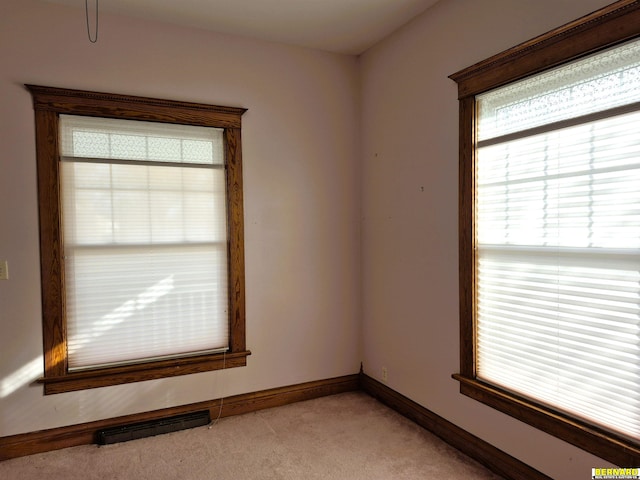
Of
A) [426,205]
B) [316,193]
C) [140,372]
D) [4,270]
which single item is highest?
[316,193]

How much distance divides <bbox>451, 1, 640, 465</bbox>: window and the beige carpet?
0.53m

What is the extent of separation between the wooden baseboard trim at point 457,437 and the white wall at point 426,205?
0.04m

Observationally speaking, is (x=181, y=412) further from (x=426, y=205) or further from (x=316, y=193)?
(x=426, y=205)

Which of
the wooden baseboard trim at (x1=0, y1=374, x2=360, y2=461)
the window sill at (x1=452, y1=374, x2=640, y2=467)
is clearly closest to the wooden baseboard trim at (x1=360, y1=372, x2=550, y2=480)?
the window sill at (x1=452, y1=374, x2=640, y2=467)

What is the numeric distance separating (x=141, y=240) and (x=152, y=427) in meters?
1.29

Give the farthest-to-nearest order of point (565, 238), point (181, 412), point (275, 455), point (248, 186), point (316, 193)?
point (316, 193), point (248, 186), point (181, 412), point (275, 455), point (565, 238)

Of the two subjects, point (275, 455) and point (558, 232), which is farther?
point (275, 455)

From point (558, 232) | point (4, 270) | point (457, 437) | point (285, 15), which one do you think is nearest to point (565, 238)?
point (558, 232)

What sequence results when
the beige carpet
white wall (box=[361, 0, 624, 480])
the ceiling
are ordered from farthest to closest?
1. the ceiling
2. the beige carpet
3. white wall (box=[361, 0, 624, 480])

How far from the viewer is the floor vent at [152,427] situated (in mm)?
2873

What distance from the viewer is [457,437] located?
2725 millimetres

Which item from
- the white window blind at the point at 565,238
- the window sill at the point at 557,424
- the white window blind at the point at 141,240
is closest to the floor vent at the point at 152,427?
the white window blind at the point at 141,240

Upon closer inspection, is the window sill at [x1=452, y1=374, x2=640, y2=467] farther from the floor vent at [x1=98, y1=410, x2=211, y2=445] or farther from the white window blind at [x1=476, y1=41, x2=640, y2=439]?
the floor vent at [x1=98, y1=410, x2=211, y2=445]

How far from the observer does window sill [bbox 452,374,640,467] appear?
1.86m
